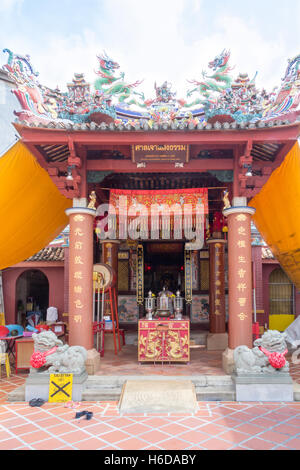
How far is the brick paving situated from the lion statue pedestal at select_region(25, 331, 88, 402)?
249 millimetres

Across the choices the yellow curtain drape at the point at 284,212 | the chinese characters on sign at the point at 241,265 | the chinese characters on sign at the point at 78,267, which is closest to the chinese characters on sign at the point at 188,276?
the yellow curtain drape at the point at 284,212

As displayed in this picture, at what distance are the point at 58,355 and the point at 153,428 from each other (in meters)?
2.29

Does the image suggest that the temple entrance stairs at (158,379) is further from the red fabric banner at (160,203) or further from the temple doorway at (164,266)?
the temple doorway at (164,266)

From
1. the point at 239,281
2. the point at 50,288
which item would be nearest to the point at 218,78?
the point at 239,281

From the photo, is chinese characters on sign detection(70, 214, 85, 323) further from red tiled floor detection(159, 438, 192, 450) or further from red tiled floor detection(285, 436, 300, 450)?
red tiled floor detection(285, 436, 300, 450)

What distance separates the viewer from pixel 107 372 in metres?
7.06

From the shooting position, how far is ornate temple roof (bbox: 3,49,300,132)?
21.5 ft

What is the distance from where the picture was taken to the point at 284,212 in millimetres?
8031

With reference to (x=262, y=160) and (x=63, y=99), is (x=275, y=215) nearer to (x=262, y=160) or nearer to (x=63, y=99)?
(x=262, y=160)

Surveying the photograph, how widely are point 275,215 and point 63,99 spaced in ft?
17.0

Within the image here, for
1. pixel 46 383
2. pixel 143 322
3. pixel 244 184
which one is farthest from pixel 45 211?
pixel 244 184

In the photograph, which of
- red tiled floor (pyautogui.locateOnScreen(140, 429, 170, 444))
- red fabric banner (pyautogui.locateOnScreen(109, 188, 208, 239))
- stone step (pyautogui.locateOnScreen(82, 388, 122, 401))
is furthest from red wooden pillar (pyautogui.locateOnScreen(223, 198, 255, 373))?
red tiled floor (pyautogui.locateOnScreen(140, 429, 170, 444))

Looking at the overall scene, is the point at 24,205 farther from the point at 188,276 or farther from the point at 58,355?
the point at 188,276

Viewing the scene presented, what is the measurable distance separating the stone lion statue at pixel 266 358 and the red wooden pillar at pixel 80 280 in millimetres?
2809
